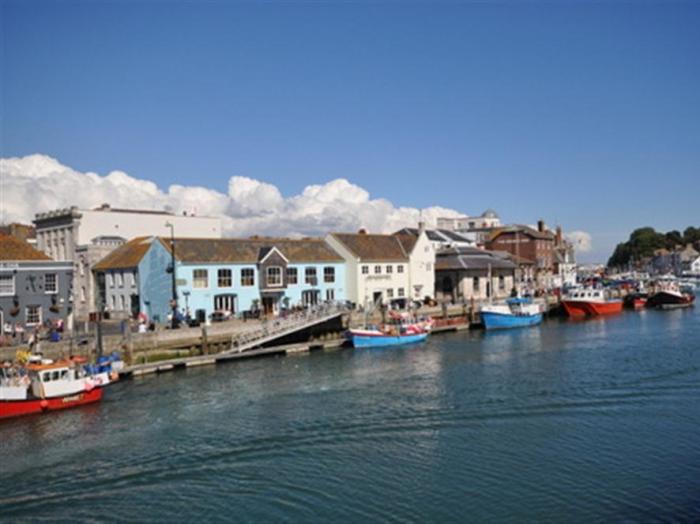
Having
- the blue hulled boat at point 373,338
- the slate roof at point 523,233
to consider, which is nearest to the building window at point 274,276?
the blue hulled boat at point 373,338

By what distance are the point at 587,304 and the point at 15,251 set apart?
54.8 m

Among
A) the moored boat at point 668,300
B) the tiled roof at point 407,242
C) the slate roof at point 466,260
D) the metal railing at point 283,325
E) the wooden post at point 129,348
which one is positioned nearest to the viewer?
the wooden post at point 129,348

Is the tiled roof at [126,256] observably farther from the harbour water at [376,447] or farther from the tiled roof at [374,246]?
the tiled roof at [374,246]

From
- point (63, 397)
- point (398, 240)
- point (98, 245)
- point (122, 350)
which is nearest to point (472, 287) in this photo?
point (398, 240)

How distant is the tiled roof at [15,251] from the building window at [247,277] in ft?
50.3

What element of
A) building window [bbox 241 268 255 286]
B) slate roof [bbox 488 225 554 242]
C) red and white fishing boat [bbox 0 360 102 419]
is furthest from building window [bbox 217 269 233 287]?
slate roof [bbox 488 225 554 242]

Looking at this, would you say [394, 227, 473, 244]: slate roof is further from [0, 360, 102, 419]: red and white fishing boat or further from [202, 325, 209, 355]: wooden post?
[0, 360, 102, 419]: red and white fishing boat

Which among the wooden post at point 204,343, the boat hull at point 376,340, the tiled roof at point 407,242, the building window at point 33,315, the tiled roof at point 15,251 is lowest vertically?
the boat hull at point 376,340

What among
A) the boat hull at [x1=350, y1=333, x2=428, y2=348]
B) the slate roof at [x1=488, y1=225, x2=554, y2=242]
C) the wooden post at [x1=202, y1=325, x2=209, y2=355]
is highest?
the slate roof at [x1=488, y1=225, x2=554, y2=242]

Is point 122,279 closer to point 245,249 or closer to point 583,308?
point 245,249

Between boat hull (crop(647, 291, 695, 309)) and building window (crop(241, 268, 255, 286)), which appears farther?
boat hull (crop(647, 291, 695, 309))

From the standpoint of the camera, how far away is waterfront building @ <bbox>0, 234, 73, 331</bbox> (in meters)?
43.9

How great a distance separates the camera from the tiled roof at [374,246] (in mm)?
65125

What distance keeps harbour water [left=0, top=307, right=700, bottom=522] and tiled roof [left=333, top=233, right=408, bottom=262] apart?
26600 mm
